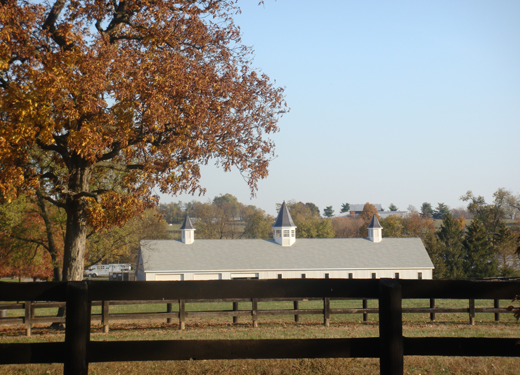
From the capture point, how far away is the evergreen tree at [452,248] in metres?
67.1

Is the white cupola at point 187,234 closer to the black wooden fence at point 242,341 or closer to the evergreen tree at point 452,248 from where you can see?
the evergreen tree at point 452,248

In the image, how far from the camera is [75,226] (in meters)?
12.5

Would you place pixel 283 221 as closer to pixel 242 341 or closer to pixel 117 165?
pixel 117 165

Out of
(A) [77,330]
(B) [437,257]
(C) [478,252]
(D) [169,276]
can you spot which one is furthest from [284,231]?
(A) [77,330]

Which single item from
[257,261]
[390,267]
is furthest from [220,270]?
[390,267]

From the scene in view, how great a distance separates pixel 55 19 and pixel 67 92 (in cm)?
288

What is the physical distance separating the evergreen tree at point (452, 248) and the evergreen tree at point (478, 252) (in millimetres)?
983

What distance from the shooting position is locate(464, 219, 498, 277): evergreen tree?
64.9 metres

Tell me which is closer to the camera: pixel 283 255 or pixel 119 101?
pixel 119 101

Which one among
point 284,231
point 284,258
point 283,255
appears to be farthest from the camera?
point 284,231

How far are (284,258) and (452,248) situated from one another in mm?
26015

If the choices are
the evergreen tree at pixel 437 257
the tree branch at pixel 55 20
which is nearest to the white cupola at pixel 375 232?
the evergreen tree at pixel 437 257

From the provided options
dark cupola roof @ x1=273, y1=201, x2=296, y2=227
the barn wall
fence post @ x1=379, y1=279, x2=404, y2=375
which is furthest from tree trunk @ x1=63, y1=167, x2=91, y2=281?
dark cupola roof @ x1=273, y1=201, x2=296, y2=227

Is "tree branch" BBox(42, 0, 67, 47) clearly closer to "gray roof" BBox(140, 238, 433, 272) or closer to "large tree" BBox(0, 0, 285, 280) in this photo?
"large tree" BBox(0, 0, 285, 280)
